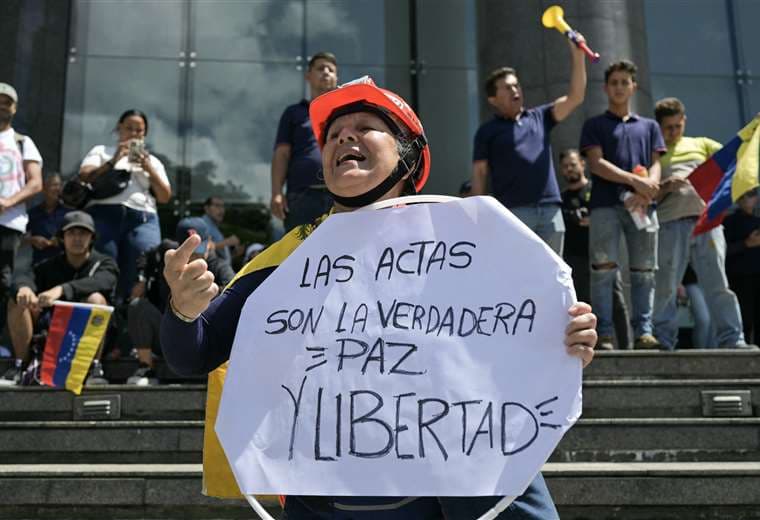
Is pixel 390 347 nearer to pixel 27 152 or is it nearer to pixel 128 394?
pixel 128 394

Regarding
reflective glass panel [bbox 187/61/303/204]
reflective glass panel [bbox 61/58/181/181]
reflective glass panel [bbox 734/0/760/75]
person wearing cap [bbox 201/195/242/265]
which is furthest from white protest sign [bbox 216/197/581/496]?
reflective glass panel [bbox 734/0/760/75]

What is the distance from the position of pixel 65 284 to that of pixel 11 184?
829 millimetres

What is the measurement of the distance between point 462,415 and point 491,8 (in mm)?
7829

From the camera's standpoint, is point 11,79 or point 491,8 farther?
point 11,79

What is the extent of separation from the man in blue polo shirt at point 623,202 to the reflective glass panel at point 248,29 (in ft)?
22.4

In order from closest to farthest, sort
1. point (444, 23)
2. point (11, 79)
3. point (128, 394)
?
point (128, 394), point (11, 79), point (444, 23)

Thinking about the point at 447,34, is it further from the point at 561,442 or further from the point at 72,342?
the point at 561,442

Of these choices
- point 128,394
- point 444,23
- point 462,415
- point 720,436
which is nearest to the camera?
point 462,415

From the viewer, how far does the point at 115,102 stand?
11.3 metres

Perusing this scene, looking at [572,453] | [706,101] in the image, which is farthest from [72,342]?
[706,101]

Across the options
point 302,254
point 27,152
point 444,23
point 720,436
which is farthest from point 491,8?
point 302,254

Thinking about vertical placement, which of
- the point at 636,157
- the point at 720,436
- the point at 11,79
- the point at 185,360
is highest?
the point at 11,79

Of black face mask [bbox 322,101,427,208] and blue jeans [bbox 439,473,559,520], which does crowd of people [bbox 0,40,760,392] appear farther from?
blue jeans [bbox 439,473,559,520]

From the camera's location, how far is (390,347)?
1.87 meters
